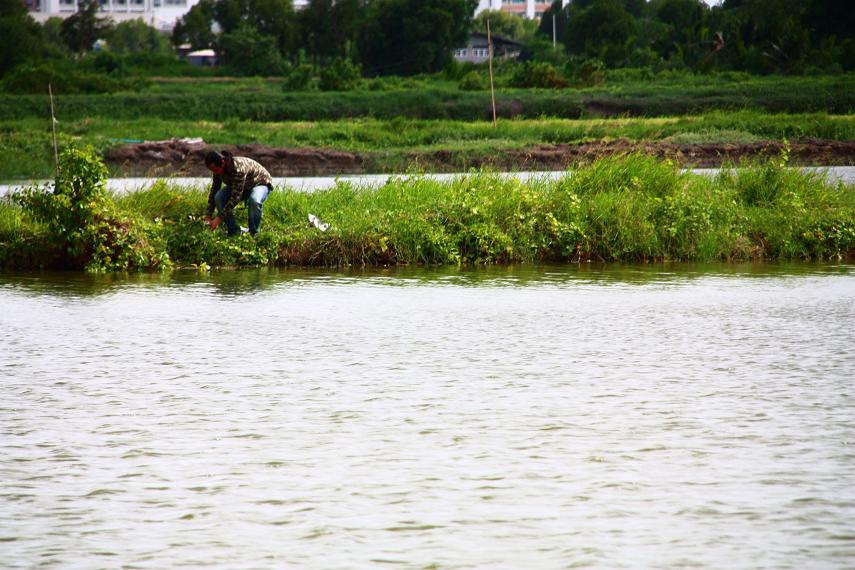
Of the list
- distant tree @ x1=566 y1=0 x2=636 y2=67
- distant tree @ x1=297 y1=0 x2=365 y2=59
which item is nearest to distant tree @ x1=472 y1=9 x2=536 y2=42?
distant tree @ x1=297 y1=0 x2=365 y2=59

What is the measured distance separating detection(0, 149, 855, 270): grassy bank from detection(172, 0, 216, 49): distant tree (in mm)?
92307

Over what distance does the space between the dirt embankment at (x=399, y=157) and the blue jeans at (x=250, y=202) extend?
20819mm

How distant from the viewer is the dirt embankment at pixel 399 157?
36.8 metres

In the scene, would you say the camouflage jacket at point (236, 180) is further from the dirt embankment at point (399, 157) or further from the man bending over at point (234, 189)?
the dirt embankment at point (399, 157)

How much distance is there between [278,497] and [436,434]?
131cm

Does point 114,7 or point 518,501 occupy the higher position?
point 114,7

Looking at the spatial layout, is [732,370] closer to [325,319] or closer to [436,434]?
[436,434]

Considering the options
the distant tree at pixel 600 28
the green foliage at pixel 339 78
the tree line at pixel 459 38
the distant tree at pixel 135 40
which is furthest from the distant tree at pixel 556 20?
the green foliage at pixel 339 78

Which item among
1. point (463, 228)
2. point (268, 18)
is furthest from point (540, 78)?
point (463, 228)

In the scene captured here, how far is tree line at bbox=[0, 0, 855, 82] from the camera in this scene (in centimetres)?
6750

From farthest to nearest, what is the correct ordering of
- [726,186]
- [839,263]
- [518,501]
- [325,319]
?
[726,186] → [839,263] → [325,319] → [518,501]

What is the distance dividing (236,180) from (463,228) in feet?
9.08

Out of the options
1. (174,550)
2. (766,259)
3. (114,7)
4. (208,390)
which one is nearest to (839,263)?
(766,259)

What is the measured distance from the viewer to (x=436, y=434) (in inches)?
257
